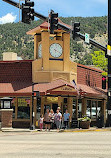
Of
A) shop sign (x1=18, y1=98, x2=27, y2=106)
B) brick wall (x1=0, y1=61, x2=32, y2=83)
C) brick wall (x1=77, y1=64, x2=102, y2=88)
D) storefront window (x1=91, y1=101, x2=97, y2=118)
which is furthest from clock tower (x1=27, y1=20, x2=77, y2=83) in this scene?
storefront window (x1=91, y1=101, x2=97, y2=118)

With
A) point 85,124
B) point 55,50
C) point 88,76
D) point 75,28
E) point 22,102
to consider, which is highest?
point 55,50

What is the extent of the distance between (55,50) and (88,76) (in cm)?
557

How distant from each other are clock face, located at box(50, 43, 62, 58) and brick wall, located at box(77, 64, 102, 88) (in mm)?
2714

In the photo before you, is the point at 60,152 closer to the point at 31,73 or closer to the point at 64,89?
the point at 64,89

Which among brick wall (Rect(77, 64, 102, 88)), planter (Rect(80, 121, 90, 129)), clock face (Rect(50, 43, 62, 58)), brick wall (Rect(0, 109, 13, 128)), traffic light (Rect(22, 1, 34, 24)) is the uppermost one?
clock face (Rect(50, 43, 62, 58))

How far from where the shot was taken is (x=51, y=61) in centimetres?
3606

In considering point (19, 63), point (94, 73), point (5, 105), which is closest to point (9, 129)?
point (5, 105)

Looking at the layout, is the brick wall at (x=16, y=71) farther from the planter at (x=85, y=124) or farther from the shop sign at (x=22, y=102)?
the planter at (x=85, y=124)

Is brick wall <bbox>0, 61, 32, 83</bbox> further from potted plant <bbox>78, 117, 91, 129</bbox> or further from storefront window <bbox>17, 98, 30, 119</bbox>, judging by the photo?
potted plant <bbox>78, 117, 91, 129</bbox>

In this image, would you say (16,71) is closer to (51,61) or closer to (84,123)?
(51,61)

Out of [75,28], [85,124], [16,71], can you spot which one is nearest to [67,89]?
[85,124]

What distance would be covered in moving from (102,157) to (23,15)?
8619 mm

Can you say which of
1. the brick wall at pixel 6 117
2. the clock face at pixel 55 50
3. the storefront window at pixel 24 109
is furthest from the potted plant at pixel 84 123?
the clock face at pixel 55 50

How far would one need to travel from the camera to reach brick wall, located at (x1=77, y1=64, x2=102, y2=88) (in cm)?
3838
